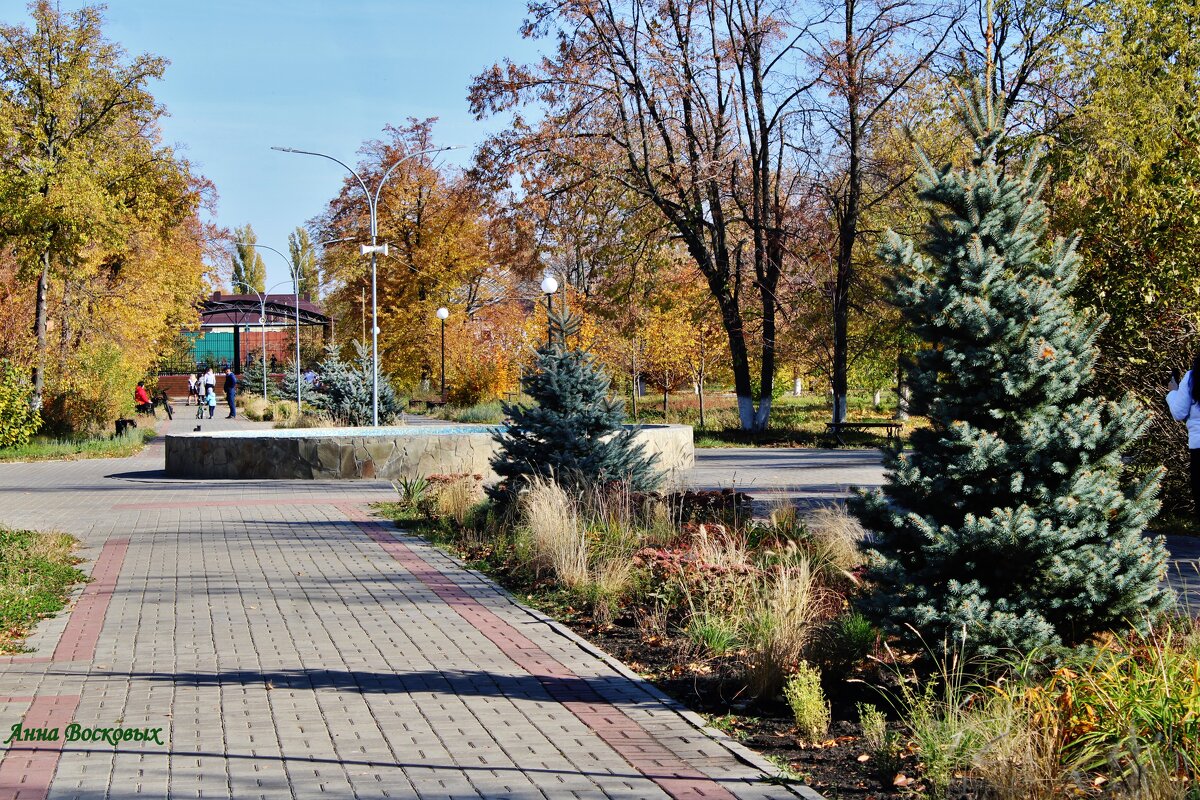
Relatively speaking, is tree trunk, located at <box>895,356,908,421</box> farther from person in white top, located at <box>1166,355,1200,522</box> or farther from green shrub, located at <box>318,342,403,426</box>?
green shrub, located at <box>318,342,403,426</box>

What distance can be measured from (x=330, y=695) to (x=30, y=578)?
4.51 meters

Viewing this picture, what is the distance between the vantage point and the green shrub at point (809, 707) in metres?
5.14

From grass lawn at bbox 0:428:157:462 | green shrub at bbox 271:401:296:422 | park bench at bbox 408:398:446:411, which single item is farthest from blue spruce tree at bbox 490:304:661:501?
park bench at bbox 408:398:446:411

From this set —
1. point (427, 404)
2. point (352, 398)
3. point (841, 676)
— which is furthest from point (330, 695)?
point (427, 404)

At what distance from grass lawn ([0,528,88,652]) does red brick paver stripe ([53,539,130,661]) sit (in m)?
0.17

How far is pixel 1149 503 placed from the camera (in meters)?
5.28

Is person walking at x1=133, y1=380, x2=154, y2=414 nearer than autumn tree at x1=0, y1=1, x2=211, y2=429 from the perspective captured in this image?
No

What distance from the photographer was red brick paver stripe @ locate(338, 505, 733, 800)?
4621 mm

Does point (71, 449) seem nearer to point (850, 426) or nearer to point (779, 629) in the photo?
point (850, 426)

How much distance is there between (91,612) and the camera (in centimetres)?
839

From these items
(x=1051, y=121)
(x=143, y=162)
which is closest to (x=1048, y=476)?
(x=1051, y=121)

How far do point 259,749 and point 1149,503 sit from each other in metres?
4.30

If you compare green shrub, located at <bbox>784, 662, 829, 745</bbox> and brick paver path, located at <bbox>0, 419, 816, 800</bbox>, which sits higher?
green shrub, located at <bbox>784, 662, 829, 745</bbox>

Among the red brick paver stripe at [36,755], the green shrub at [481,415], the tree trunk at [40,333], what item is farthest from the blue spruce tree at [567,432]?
the green shrub at [481,415]
